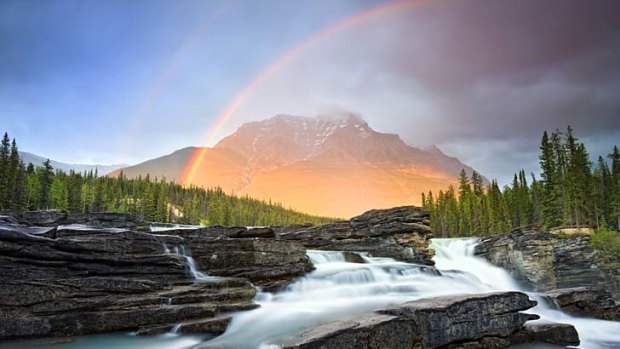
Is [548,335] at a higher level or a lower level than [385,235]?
lower

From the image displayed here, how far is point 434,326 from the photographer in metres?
12.3

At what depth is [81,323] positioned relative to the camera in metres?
14.5

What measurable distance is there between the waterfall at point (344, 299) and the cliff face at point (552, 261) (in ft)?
66.4

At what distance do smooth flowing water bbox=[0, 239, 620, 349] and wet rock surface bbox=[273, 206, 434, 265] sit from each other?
7.18 metres

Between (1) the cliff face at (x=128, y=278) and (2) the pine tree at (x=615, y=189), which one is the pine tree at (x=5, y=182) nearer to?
(1) the cliff face at (x=128, y=278)

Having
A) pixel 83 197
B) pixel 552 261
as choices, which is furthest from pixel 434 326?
pixel 83 197

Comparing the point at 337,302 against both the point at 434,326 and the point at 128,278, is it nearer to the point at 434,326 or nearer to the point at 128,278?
the point at 434,326

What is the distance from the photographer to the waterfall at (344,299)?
14070mm

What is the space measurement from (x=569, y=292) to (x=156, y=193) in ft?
344

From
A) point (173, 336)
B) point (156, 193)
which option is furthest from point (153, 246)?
point (156, 193)

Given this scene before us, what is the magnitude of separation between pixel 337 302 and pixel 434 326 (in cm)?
665

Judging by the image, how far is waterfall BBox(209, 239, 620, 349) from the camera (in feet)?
46.2

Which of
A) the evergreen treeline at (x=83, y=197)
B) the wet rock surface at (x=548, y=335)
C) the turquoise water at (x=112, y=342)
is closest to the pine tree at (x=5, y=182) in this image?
the evergreen treeline at (x=83, y=197)

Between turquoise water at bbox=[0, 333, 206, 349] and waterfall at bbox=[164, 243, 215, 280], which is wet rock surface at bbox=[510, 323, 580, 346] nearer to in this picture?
turquoise water at bbox=[0, 333, 206, 349]
